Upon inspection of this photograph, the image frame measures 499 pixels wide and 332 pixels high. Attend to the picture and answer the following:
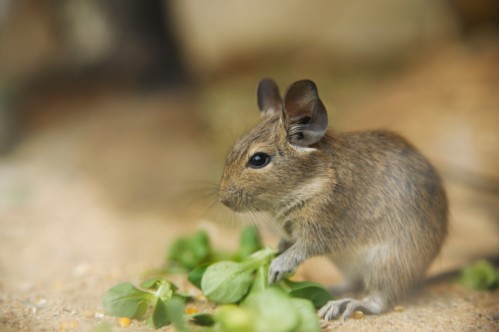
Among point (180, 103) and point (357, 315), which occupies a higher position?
point (180, 103)

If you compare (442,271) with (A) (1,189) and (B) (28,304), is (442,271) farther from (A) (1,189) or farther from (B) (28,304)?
(A) (1,189)

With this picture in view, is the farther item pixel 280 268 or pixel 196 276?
pixel 196 276

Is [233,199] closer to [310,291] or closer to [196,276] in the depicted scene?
[196,276]

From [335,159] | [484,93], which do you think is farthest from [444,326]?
[484,93]

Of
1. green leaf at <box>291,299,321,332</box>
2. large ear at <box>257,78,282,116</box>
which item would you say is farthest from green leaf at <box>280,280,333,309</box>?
large ear at <box>257,78,282,116</box>

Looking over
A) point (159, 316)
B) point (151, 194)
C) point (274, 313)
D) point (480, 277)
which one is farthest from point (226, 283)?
point (151, 194)

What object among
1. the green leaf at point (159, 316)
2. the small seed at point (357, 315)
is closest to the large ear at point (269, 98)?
the small seed at point (357, 315)
